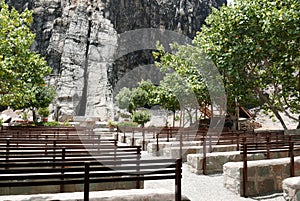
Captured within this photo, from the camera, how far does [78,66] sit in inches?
1997

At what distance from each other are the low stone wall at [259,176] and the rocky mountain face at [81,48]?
42.0 m

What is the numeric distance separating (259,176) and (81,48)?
48.2m

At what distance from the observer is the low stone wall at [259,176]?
7141 millimetres

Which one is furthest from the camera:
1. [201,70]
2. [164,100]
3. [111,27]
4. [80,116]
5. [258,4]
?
[111,27]

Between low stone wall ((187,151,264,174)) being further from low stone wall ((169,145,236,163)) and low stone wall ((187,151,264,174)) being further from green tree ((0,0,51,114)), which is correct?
green tree ((0,0,51,114))

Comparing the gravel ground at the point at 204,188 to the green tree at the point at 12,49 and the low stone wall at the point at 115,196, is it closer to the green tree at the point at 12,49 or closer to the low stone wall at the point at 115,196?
the low stone wall at the point at 115,196

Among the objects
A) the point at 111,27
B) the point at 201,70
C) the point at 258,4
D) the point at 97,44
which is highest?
the point at 111,27

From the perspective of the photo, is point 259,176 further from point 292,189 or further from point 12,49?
point 12,49

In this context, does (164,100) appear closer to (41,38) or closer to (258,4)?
(258,4)

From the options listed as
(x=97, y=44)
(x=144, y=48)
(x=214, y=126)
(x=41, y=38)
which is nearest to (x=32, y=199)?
(x=214, y=126)

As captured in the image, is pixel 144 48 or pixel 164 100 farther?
pixel 144 48

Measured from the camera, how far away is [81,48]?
2023 inches

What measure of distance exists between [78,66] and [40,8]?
14941mm

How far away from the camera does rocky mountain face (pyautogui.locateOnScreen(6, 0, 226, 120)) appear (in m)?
49.6
